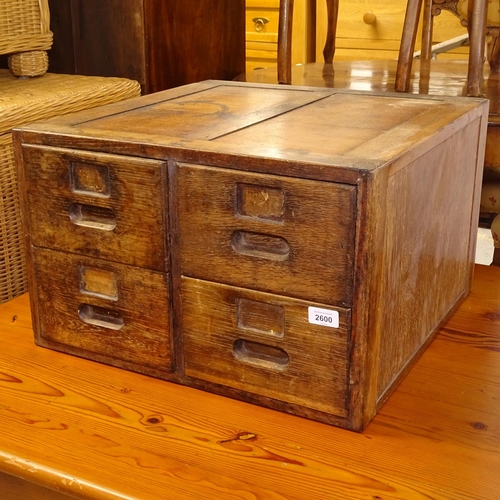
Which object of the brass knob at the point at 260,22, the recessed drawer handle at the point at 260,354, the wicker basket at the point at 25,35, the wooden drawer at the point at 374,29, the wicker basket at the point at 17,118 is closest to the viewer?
the recessed drawer handle at the point at 260,354

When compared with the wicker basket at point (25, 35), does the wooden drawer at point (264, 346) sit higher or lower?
lower

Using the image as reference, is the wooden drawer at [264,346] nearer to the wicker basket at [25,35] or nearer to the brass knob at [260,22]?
the wicker basket at [25,35]

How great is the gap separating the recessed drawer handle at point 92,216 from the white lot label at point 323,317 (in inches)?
10.2

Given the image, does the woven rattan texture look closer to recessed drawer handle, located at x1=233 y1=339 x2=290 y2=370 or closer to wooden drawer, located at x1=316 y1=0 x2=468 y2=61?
recessed drawer handle, located at x1=233 y1=339 x2=290 y2=370

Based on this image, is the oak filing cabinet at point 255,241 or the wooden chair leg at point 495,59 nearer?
the oak filing cabinet at point 255,241

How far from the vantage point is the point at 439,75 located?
7.71 ft

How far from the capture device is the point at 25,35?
1.58 meters

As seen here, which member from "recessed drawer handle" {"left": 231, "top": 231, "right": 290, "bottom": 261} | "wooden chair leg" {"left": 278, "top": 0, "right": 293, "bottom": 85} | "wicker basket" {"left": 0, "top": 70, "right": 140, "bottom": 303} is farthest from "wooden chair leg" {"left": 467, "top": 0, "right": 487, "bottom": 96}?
"recessed drawer handle" {"left": 231, "top": 231, "right": 290, "bottom": 261}

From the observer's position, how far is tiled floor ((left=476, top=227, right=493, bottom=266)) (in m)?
2.68

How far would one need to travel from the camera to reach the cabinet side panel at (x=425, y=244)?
0.82m

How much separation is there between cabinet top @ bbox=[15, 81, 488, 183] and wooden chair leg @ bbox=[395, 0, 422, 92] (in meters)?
0.78

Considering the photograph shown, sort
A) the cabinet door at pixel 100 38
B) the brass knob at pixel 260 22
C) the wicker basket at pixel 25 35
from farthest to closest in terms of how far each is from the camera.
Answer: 1. the brass knob at pixel 260 22
2. the cabinet door at pixel 100 38
3. the wicker basket at pixel 25 35

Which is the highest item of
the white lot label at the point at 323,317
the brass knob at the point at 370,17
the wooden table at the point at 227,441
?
the brass knob at the point at 370,17

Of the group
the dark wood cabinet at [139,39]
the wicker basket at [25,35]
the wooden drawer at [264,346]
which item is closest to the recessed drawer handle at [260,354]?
the wooden drawer at [264,346]
